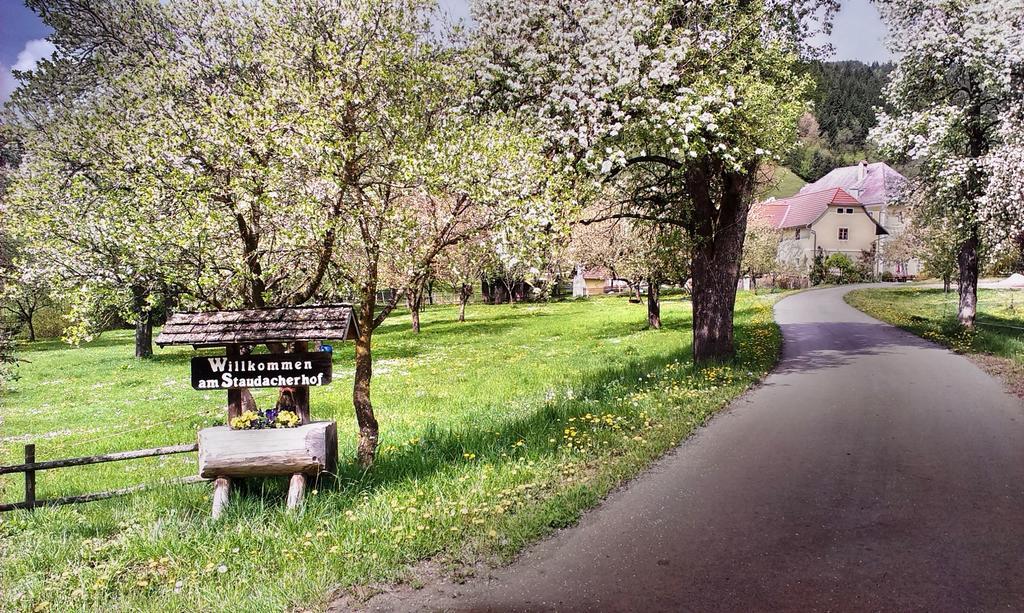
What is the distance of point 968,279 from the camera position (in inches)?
958

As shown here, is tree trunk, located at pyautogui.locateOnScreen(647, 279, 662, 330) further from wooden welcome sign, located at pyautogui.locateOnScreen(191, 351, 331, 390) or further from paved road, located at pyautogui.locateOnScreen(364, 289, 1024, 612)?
wooden welcome sign, located at pyautogui.locateOnScreen(191, 351, 331, 390)

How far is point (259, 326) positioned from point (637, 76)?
788cm

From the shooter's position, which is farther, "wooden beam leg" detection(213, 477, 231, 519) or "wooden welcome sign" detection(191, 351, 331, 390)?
"wooden welcome sign" detection(191, 351, 331, 390)

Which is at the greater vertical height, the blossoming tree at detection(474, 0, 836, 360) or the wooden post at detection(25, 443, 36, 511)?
the blossoming tree at detection(474, 0, 836, 360)

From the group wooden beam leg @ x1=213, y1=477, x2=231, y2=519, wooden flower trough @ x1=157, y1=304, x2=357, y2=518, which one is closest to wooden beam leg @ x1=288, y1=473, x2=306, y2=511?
wooden flower trough @ x1=157, y1=304, x2=357, y2=518

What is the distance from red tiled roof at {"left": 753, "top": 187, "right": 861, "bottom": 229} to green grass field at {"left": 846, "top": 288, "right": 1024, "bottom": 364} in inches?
1021

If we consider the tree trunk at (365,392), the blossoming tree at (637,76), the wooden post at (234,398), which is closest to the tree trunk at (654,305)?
the blossoming tree at (637,76)

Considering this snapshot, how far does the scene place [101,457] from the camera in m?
8.34

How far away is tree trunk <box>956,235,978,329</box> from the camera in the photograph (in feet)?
79.6

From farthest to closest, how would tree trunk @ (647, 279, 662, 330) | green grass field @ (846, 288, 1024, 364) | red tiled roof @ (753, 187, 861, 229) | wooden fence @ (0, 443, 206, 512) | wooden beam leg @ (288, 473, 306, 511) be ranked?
red tiled roof @ (753, 187, 861, 229) → tree trunk @ (647, 279, 662, 330) → green grass field @ (846, 288, 1024, 364) → wooden fence @ (0, 443, 206, 512) → wooden beam leg @ (288, 473, 306, 511)

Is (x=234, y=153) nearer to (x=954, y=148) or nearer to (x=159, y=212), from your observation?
(x=159, y=212)

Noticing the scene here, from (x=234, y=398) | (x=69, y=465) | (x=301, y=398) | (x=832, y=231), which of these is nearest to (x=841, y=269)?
(x=832, y=231)

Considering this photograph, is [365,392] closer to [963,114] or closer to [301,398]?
[301,398]

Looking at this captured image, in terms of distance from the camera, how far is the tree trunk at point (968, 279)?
79.6ft
